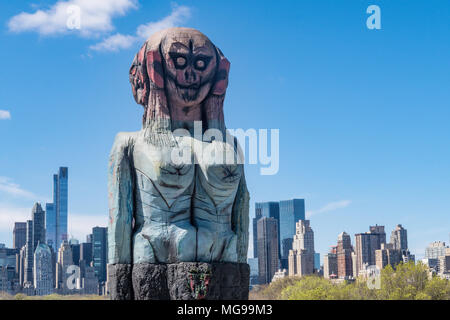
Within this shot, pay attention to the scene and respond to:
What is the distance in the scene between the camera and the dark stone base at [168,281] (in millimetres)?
11234

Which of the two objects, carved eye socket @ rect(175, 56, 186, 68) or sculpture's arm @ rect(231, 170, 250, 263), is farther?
sculpture's arm @ rect(231, 170, 250, 263)

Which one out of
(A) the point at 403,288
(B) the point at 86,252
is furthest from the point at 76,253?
(A) the point at 403,288

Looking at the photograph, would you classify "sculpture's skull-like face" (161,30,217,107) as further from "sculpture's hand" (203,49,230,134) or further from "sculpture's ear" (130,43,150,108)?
"sculpture's ear" (130,43,150,108)

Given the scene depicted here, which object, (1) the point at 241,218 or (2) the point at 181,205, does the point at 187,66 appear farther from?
(1) the point at 241,218

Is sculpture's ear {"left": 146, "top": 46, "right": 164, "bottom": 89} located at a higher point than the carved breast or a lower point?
higher

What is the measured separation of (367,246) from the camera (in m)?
155

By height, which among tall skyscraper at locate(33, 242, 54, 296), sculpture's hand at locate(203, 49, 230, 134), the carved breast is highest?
sculpture's hand at locate(203, 49, 230, 134)

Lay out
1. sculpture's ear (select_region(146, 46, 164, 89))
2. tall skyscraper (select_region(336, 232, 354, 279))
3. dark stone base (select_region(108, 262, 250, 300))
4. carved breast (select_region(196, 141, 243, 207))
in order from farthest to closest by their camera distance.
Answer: tall skyscraper (select_region(336, 232, 354, 279))
sculpture's ear (select_region(146, 46, 164, 89))
carved breast (select_region(196, 141, 243, 207))
dark stone base (select_region(108, 262, 250, 300))

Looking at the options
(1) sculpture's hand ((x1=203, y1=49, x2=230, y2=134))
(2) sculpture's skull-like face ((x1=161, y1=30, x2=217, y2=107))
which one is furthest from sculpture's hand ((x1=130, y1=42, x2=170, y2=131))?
(1) sculpture's hand ((x1=203, y1=49, x2=230, y2=134))

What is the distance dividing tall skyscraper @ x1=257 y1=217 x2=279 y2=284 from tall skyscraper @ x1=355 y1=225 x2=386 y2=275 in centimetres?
1998

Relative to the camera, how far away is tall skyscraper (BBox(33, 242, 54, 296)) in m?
167

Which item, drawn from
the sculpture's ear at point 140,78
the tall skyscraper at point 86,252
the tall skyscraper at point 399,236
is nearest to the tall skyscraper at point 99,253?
the tall skyscraper at point 86,252

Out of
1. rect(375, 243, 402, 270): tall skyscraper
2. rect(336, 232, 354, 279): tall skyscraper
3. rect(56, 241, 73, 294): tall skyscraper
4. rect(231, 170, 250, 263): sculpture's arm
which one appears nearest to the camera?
rect(231, 170, 250, 263): sculpture's arm
